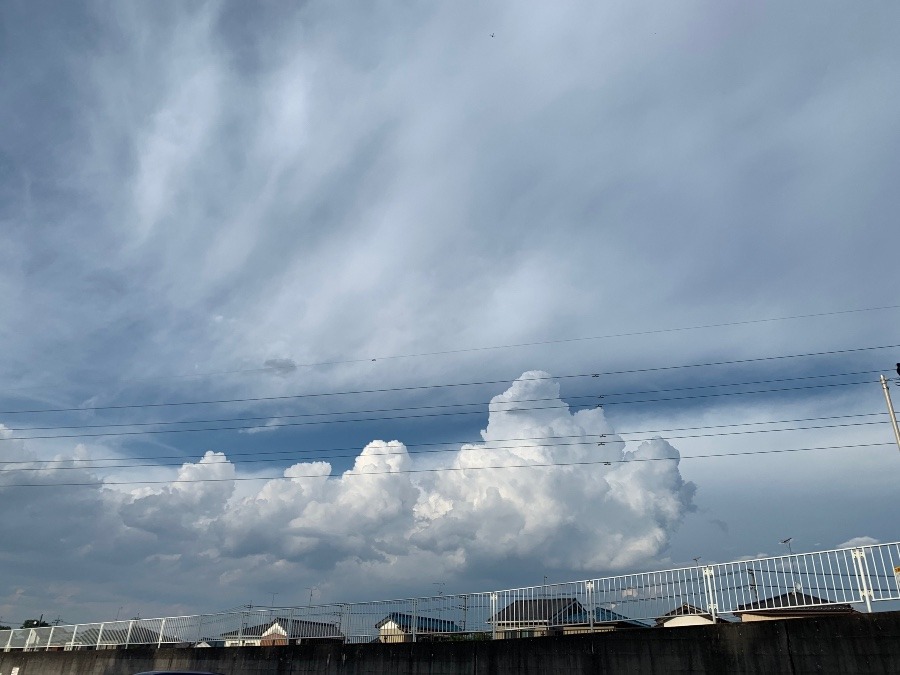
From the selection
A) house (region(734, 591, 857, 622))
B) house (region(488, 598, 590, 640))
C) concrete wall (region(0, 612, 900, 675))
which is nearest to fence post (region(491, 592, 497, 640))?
house (region(488, 598, 590, 640))

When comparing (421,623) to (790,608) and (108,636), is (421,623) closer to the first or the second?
(790,608)

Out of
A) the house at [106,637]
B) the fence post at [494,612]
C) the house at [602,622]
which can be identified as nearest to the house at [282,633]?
the house at [106,637]

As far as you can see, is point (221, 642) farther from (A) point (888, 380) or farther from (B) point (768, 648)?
(A) point (888, 380)

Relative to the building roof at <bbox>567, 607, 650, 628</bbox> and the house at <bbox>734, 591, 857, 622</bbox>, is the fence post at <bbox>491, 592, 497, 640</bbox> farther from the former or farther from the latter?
the house at <bbox>734, 591, 857, 622</bbox>

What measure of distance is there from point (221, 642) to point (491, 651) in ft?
47.5

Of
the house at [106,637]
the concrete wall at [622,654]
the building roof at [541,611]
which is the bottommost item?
the concrete wall at [622,654]

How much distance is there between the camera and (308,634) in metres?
24.1

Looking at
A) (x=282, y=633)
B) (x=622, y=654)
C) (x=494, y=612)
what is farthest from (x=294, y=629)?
(x=622, y=654)

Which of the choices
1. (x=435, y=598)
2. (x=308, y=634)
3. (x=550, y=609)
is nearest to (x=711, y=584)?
(x=550, y=609)

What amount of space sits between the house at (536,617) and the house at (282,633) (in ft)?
21.6

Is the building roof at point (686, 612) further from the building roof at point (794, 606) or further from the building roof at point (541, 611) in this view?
the building roof at point (541, 611)

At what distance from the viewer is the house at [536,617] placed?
18250mm

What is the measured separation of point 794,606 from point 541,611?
288 inches

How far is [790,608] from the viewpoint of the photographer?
1435cm
